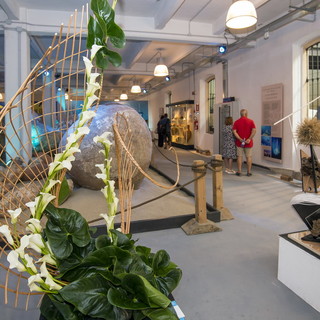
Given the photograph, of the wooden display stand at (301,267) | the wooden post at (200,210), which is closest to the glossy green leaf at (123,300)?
the wooden display stand at (301,267)

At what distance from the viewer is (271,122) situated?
26.1 ft

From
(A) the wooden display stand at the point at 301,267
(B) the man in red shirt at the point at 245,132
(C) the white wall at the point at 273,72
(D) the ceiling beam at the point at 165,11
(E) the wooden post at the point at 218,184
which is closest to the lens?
(A) the wooden display stand at the point at 301,267

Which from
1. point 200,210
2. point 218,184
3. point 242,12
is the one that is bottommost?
point 200,210

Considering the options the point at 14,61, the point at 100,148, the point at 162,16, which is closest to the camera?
the point at 100,148

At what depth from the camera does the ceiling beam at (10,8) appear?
6.25 metres

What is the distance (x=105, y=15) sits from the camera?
3.93ft

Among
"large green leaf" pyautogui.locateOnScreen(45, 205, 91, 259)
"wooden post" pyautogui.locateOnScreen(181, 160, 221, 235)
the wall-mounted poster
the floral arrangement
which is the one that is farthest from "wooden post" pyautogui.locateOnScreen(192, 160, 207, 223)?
the wall-mounted poster

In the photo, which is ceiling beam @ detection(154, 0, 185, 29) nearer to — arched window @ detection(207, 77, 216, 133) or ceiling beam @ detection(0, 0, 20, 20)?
ceiling beam @ detection(0, 0, 20, 20)

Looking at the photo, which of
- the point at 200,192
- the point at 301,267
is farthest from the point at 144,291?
the point at 200,192

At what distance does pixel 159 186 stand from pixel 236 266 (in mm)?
1063

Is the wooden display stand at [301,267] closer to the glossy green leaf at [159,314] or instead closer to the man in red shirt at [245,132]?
the glossy green leaf at [159,314]

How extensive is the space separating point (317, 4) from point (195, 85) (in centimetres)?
775

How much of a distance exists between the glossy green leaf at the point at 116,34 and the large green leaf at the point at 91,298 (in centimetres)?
89

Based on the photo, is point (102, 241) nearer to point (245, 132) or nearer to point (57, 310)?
point (57, 310)
